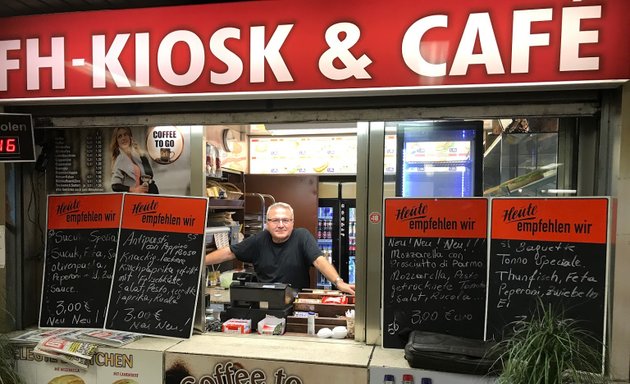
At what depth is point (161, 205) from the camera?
2990mm

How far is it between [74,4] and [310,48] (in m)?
1.61

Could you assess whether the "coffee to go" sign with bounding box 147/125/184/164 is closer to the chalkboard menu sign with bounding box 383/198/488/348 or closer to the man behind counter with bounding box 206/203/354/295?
the man behind counter with bounding box 206/203/354/295

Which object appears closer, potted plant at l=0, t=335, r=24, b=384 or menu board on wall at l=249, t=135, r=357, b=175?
potted plant at l=0, t=335, r=24, b=384

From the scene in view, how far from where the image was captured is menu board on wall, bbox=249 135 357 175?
6316 mm

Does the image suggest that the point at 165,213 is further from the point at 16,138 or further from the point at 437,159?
the point at 437,159

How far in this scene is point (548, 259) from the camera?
249 cm

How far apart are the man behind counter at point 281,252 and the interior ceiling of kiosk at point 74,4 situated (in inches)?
73.3

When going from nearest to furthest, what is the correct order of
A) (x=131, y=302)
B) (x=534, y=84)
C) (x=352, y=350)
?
(x=534, y=84)
(x=352, y=350)
(x=131, y=302)

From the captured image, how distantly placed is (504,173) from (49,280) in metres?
3.16

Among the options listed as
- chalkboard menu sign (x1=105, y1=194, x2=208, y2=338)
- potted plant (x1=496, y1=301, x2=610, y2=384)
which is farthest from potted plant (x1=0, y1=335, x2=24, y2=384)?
potted plant (x1=496, y1=301, x2=610, y2=384)

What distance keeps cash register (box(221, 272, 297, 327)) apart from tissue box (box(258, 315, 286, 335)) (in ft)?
0.16

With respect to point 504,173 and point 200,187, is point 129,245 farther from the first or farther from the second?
point 504,173

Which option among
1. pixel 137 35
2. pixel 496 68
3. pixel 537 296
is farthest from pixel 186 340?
pixel 496 68

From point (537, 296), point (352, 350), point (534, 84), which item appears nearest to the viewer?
point (534, 84)
